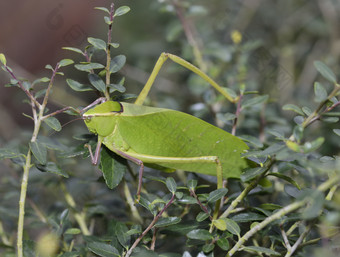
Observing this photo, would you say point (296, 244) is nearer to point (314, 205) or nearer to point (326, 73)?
point (314, 205)

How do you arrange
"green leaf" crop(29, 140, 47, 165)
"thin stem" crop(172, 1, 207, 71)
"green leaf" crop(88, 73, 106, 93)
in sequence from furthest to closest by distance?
"thin stem" crop(172, 1, 207, 71) → "green leaf" crop(88, 73, 106, 93) → "green leaf" crop(29, 140, 47, 165)

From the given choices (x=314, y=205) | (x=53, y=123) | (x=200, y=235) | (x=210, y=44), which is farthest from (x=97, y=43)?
(x=210, y=44)

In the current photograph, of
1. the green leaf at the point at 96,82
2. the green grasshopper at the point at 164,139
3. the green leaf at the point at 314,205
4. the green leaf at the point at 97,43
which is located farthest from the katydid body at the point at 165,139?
the green leaf at the point at 314,205

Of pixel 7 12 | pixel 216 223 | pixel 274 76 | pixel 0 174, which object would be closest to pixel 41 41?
pixel 7 12

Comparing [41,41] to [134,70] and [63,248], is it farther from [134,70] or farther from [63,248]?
[63,248]

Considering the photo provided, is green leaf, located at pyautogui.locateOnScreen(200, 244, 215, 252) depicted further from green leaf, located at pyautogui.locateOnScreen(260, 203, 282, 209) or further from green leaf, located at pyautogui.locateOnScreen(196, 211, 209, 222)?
green leaf, located at pyautogui.locateOnScreen(260, 203, 282, 209)

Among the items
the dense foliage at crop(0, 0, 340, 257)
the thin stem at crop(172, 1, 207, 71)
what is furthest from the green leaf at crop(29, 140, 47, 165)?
the thin stem at crop(172, 1, 207, 71)

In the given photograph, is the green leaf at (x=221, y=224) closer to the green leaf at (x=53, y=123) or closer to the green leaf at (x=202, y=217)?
the green leaf at (x=202, y=217)
